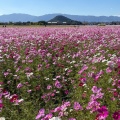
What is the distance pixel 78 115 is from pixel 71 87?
96.6 inches

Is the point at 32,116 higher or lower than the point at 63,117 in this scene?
lower

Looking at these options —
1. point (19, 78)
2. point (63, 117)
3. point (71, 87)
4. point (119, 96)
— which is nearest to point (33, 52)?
point (19, 78)

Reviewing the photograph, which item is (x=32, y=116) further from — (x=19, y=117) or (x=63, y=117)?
(x=63, y=117)

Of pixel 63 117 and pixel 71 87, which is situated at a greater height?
pixel 63 117

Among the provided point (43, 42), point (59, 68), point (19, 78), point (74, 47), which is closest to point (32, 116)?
point (19, 78)

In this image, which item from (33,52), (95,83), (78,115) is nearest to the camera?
(78,115)

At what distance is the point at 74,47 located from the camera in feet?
34.1

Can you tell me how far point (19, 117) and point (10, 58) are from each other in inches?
165

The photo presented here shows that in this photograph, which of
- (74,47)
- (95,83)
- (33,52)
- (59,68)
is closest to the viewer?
(95,83)

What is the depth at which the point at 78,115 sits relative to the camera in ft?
10.8

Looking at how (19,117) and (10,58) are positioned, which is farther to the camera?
(10,58)

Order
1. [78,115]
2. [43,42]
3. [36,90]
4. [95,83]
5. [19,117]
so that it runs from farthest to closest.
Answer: [43,42] → [36,90] → [95,83] → [19,117] → [78,115]

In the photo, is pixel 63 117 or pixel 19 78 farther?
pixel 19 78

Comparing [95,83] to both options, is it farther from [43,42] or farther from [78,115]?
[43,42]
